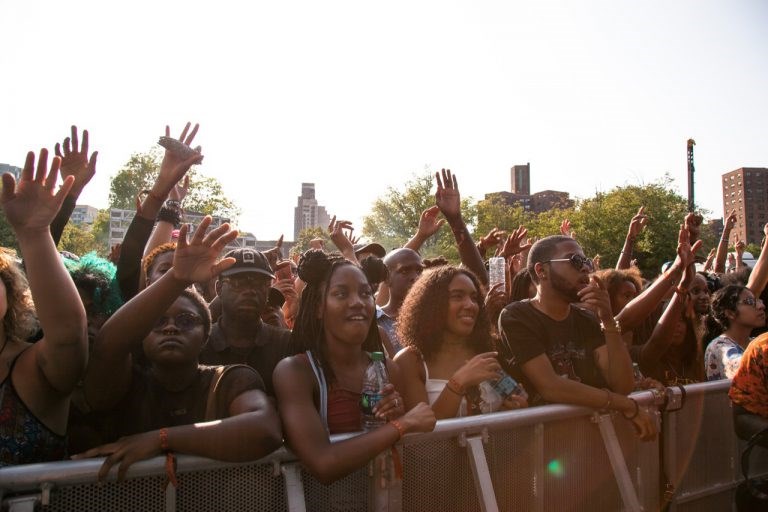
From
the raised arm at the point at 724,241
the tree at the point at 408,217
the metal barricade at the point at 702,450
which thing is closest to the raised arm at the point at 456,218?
the metal barricade at the point at 702,450

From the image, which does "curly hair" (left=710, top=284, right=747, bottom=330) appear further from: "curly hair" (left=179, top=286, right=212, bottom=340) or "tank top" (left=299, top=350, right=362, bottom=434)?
"curly hair" (left=179, top=286, right=212, bottom=340)

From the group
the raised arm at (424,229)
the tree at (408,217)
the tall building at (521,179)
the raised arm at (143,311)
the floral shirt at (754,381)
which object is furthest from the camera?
the tall building at (521,179)

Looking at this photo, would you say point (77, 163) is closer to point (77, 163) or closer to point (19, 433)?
point (77, 163)

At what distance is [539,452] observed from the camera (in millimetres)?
2924

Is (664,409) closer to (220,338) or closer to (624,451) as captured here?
(624,451)

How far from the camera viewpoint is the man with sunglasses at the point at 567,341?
3.21m

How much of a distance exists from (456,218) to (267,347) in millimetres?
2454

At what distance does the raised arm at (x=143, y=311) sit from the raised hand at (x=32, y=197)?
420mm

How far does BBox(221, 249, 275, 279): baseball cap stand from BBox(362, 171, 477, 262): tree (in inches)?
1913

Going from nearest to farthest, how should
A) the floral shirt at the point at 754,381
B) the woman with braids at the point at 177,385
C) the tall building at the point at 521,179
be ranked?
the woman with braids at the point at 177,385 < the floral shirt at the point at 754,381 < the tall building at the point at 521,179

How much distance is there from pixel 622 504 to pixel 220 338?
2412 millimetres

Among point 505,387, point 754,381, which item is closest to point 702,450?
point 754,381

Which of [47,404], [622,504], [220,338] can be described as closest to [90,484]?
[47,404]

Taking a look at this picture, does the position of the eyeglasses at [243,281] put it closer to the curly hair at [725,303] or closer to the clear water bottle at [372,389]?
the clear water bottle at [372,389]
